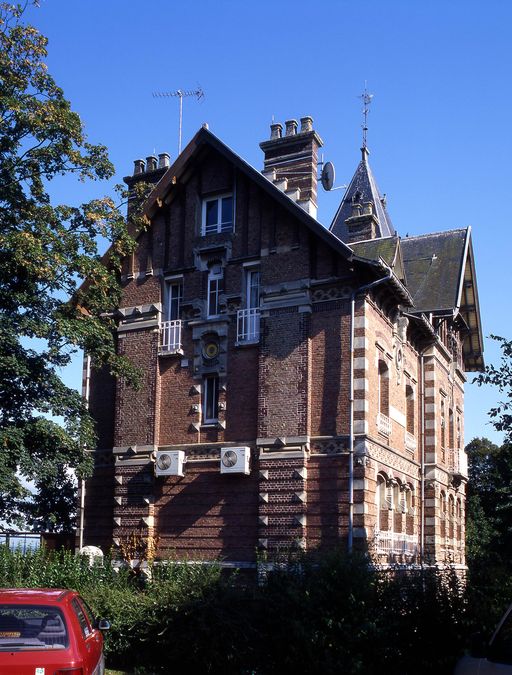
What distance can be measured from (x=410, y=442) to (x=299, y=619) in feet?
42.9

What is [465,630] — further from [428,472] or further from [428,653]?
[428,472]

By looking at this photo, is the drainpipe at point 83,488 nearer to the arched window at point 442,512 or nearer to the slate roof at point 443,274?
the slate roof at point 443,274

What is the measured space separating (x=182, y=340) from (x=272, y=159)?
6427 millimetres

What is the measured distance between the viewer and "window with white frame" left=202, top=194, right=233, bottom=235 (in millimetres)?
24758

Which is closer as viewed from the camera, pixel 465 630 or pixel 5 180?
pixel 465 630

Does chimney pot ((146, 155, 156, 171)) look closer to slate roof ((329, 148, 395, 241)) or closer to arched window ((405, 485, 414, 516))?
slate roof ((329, 148, 395, 241))

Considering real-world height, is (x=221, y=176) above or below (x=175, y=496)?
above

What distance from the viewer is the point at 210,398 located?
2398 centimetres

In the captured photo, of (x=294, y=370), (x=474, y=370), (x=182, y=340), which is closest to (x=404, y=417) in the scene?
(x=294, y=370)

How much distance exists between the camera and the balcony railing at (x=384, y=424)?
23.0 m

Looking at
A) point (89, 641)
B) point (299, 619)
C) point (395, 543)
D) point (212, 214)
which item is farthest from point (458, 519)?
point (89, 641)

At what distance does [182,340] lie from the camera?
24.4 metres

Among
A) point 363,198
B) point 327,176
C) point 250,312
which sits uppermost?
point 363,198

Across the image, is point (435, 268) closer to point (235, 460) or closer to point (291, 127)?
point (291, 127)
